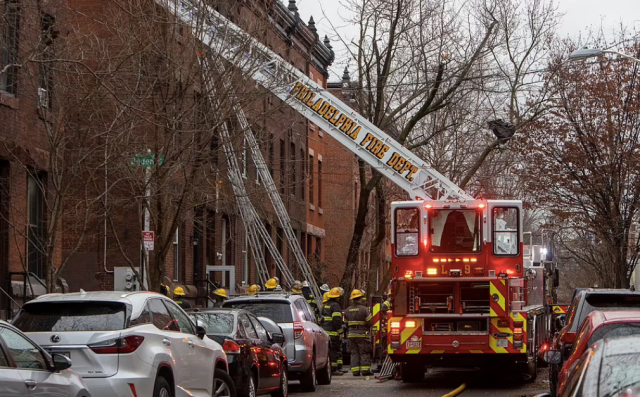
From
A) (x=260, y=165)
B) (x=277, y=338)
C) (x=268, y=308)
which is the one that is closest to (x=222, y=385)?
(x=277, y=338)

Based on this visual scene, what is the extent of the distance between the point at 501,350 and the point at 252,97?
5854 millimetres

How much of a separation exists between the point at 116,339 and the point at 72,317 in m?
0.63

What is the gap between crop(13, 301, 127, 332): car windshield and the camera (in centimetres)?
1062

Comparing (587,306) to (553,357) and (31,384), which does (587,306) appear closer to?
(553,357)

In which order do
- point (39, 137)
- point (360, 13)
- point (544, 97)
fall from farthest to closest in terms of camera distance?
point (544, 97)
point (360, 13)
point (39, 137)

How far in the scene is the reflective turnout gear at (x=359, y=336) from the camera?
817 inches

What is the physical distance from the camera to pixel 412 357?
1836cm

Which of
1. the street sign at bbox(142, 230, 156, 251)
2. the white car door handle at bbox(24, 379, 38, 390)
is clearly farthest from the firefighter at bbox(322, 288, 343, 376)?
the white car door handle at bbox(24, 379, 38, 390)

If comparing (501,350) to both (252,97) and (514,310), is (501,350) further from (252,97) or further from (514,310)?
(252,97)

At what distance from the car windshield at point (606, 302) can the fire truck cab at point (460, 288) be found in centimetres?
360

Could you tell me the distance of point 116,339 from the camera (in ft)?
34.1

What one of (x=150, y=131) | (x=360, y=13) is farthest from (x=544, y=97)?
(x=150, y=131)

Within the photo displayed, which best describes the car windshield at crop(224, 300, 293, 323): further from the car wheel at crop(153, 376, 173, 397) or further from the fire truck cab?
the car wheel at crop(153, 376, 173, 397)

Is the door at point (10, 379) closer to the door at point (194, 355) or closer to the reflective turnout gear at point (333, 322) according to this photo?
the door at point (194, 355)
